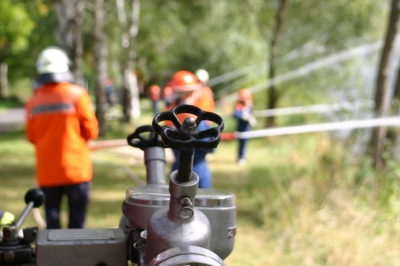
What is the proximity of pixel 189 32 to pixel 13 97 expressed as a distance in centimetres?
1877

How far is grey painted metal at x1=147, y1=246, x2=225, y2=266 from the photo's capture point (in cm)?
158

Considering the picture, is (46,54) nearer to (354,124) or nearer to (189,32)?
(354,124)

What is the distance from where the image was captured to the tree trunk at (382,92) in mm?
6781

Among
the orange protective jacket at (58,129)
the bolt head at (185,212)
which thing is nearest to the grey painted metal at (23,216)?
the bolt head at (185,212)

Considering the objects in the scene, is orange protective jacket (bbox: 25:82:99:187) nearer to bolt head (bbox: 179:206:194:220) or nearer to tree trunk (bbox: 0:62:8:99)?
bolt head (bbox: 179:206:194:220)

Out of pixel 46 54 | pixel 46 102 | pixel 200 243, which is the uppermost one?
pixel 46 54

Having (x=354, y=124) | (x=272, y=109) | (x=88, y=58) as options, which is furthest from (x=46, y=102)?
(x=88, y=58)

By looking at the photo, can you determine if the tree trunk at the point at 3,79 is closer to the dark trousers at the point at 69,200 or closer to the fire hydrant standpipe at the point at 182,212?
the dark trousers at the point at 69,200

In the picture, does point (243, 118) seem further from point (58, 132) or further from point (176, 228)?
point (176, 228)

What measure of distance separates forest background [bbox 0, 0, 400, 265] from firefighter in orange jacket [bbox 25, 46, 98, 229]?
171 cm

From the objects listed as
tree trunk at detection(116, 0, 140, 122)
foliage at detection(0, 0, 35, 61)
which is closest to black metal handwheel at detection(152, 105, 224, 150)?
foliage at detection(0, 0, 35, 61)

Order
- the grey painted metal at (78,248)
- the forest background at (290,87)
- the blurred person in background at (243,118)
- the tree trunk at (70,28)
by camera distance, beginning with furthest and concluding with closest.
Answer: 1. the blurred person in background at (243,118)
2. the tree trunk at (70,28)
3. the forest background at (290,87)
4. the grey painted metal at (78,248)

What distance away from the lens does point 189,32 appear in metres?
29.6

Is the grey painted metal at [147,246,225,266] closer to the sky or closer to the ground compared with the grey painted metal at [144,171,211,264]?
closer to the ground
